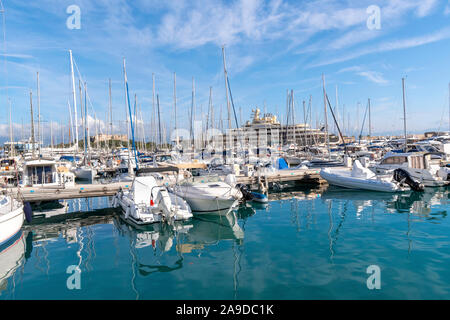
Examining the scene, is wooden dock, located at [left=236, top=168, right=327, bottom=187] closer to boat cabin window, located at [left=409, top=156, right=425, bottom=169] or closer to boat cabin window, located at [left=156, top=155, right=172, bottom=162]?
boat cabin window, located at [left=409, top=156, right=425, bottom=169]

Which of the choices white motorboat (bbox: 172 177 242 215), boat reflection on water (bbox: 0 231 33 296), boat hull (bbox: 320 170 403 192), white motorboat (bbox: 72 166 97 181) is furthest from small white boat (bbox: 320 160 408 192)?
white motorboat (bbox: 72 166 97 181)

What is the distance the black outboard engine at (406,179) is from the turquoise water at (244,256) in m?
4.20

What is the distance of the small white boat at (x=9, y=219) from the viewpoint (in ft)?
34.8

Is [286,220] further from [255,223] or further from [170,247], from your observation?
[170,247]

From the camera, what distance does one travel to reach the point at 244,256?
959cm

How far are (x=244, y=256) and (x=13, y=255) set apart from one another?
798cm

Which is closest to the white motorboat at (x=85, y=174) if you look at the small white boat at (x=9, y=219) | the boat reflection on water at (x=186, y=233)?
the boat reflection on water at (x=186, y=233)

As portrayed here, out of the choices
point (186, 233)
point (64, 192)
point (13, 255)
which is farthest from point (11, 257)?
point (64, 192)

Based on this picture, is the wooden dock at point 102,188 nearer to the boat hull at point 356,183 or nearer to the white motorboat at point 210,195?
the boat hull at point 356,183

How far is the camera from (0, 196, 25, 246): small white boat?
10596mm

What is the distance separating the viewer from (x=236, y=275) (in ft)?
26.7

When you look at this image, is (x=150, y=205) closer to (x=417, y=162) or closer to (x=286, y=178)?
(x=286, y=178)

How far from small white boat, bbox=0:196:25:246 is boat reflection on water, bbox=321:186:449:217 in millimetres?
→ 15279
